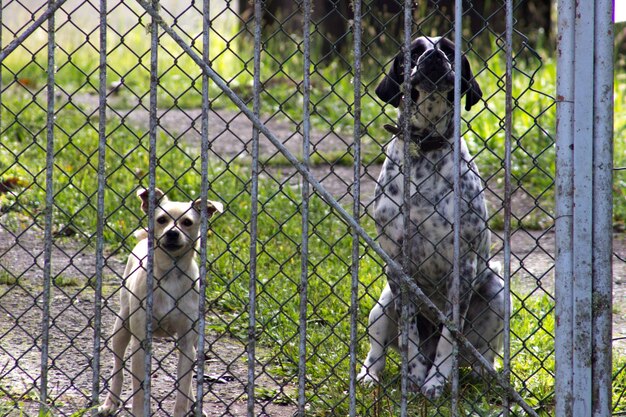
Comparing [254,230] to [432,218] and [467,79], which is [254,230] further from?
[467,79]

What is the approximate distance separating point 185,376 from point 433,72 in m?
1.58

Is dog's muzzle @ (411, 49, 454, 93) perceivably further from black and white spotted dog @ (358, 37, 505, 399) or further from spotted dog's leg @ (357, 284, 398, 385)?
spotted dog's leg @ (357, 284, 398, 385)

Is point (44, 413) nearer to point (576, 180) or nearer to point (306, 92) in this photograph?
point (306, 92)

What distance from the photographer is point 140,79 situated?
10.3 meters

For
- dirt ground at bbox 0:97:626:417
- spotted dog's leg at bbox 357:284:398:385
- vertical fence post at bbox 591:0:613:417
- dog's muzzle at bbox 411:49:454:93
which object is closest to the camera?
vertical fence post at bbox 591:0:613:417

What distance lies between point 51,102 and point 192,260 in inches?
43.4

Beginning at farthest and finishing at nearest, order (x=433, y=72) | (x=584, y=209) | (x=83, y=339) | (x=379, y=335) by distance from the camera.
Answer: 1. (x=83, y=339)
2. (x=379, y=335)
3. (x=433, y=72)
4. (x=584, y=209)

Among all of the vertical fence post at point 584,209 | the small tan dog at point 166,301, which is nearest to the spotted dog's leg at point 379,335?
the small tan dog at point 166,301

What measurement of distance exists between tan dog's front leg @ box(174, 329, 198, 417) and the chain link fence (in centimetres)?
7

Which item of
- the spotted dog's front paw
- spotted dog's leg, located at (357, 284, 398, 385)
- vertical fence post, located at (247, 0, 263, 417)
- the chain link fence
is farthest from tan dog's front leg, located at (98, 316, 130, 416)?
the spotted dog's front paw

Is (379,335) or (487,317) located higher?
(487,317)

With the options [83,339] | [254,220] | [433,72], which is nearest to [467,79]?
[433,72]

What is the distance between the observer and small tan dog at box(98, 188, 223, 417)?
3646 mm

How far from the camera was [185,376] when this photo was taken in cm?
365
